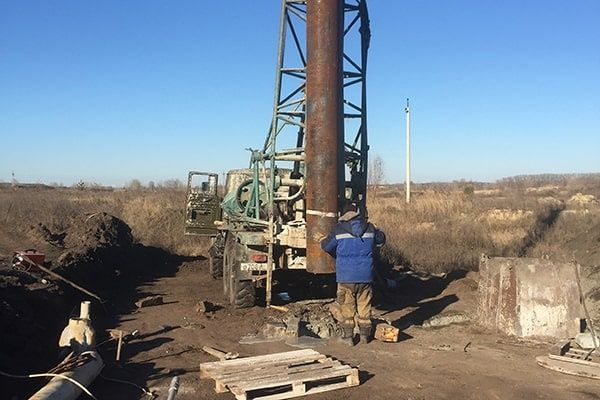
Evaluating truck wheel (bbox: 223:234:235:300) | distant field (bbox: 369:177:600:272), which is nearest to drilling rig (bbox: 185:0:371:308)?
truck wheel (bbox: 223:234:235:300)

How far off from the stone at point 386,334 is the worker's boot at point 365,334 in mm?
185

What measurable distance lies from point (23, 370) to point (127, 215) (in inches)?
883

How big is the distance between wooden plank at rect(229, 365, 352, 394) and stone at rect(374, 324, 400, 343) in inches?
79.7

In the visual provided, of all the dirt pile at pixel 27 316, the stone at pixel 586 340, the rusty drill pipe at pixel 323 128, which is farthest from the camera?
the rusty drill pipe at pixel 323 128

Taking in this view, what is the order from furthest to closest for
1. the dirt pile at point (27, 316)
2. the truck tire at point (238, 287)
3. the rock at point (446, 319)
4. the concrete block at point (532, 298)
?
the truck tire at point (238, 287) < the rock at point (446, 319) < the concrete block at point (532, 298) < the dirt pile at point (27, 316)

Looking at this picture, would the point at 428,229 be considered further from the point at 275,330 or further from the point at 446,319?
the point at 275,330

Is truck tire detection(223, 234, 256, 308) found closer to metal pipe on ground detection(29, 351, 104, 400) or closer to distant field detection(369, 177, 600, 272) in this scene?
metal pipe on ground detection(29, 351, 104, 400)

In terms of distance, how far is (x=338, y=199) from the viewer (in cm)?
984

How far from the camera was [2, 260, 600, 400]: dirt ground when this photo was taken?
21.5 ft

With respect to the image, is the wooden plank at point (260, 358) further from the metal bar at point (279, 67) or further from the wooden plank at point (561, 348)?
the metal bar at point (279, 67)

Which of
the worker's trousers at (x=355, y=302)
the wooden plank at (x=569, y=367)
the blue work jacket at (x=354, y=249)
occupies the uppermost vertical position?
the blue work jacket at (x=354, y=249)

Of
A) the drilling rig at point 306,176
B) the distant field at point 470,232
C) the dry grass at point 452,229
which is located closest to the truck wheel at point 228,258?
the drilling rig at point 306,176

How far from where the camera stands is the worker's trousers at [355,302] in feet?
29.0

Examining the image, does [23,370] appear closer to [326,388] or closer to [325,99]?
[326,388]
